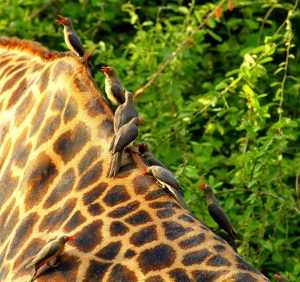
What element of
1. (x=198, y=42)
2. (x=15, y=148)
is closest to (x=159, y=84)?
(x=198, y=42)

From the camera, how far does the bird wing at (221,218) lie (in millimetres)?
5332

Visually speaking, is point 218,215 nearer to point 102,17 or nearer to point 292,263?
point 292,263

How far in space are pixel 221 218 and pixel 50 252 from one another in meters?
1.00

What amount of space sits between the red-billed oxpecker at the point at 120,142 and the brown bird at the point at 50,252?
1.29ft

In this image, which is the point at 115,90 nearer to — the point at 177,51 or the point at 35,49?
the point at 35,49

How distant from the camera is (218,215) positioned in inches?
216

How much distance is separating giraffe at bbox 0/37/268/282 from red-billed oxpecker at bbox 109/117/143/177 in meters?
0.03

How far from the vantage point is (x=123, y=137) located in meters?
4.92

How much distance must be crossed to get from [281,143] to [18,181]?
2.09m

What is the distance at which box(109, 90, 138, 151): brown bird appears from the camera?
16.9 ft

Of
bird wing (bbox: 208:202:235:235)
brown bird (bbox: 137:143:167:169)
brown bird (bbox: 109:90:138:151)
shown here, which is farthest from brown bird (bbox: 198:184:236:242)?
brown bird (bbox: 109:90:138:151)

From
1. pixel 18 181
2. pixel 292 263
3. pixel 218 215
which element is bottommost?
pixel 292 263

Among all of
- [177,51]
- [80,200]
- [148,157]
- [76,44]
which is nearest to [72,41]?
[76,44]

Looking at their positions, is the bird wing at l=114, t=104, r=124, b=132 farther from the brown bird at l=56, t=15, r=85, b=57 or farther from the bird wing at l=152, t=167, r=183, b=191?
the brown bird at l=56, t=15, r=85, b=57
